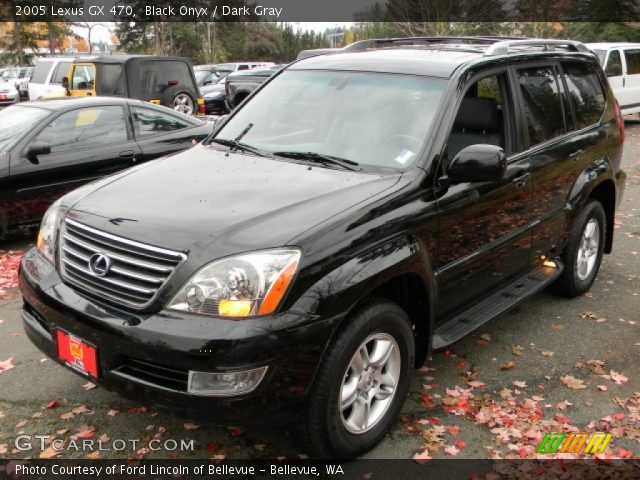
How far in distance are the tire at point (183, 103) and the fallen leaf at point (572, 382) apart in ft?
38.4

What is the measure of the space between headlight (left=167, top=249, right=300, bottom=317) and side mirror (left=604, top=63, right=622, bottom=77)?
52.5 ft

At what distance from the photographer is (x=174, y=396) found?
2631 mm

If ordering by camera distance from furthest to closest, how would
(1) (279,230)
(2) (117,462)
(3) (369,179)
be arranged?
(3) (369,179)
(2) (117,462)
(1) (279,230)

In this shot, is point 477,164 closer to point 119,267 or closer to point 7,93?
point 119,267

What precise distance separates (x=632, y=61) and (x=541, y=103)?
48.7ft

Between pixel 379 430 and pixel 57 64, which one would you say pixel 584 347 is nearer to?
pixel 379 430

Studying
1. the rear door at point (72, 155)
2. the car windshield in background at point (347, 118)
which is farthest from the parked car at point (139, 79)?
the car windshield in background at point (347, 118)

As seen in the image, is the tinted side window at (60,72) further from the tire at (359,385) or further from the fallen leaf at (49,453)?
the tire at (359,385)

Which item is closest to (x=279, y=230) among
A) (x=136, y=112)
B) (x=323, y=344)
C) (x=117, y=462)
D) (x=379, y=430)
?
(x=323, y=344)

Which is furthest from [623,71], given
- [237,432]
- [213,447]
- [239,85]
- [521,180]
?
[213,447]

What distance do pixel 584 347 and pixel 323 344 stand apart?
2.54 m

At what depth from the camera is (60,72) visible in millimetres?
15000

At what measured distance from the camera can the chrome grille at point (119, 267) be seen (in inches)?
106

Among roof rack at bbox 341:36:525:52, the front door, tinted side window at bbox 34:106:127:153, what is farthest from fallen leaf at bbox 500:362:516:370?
tinted side window at bbox 34:106:127:153
